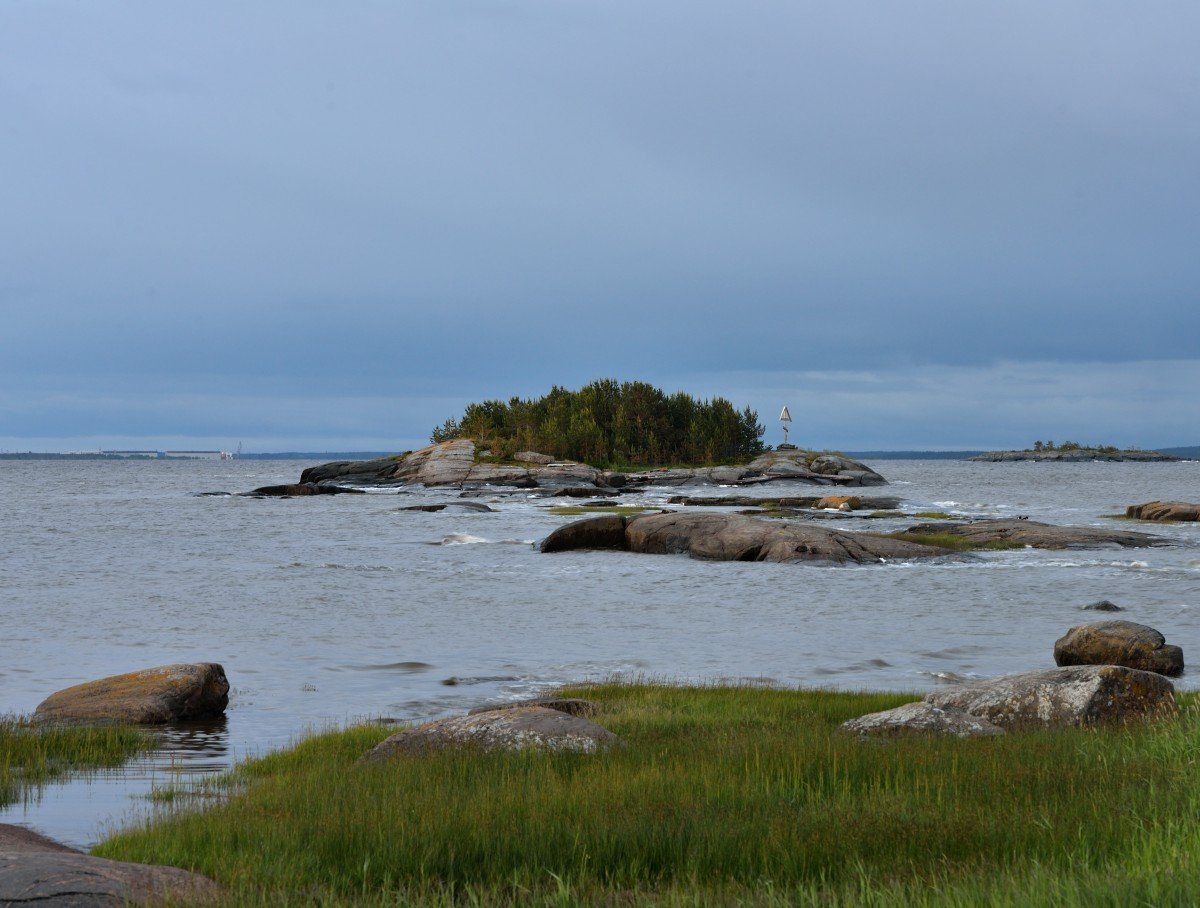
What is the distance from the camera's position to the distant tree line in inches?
4281

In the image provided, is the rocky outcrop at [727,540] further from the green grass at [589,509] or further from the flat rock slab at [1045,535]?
the green grass at [589,509]

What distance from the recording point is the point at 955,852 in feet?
21.3

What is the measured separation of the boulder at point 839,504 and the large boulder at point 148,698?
4649 centimetres

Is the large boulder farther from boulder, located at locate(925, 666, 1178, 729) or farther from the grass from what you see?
boulder, located at locate(925, 666, 1178, 729)

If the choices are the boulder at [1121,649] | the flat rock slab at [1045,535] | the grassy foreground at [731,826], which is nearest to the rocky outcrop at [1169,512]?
the flat rock slab at [1045,535]

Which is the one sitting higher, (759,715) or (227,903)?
(227,903)

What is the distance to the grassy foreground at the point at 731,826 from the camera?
559 cm

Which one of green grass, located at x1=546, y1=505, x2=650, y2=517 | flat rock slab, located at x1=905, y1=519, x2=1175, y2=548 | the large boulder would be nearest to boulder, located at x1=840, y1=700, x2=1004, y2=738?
the large boulder

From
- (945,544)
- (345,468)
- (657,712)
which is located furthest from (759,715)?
(345,468)

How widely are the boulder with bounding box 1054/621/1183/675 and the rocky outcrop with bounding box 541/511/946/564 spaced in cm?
1767

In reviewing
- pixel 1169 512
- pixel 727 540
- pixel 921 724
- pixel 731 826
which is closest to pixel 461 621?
pixel 921 724

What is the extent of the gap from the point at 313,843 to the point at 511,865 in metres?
1.38

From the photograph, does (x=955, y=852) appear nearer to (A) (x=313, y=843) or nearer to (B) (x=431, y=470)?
(A) (x=313, y=843)

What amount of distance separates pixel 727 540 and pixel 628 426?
74171mm
